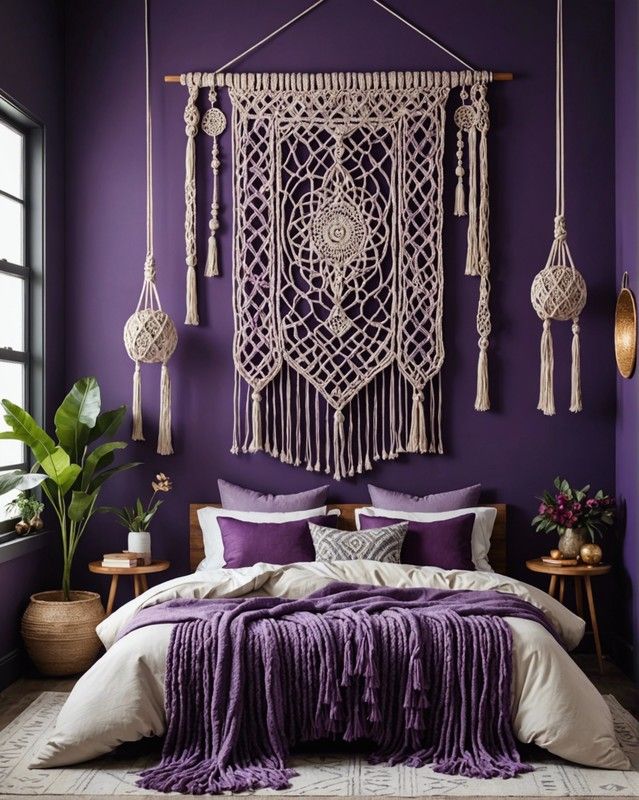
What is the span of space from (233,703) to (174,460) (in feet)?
6.61

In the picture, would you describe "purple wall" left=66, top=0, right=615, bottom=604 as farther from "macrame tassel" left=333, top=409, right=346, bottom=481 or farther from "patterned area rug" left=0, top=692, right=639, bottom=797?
"patterned area rug" left=0, top=692, right=639, bottom=797

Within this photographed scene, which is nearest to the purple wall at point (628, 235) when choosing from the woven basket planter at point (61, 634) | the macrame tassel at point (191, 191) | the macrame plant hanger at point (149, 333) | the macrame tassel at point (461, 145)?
the macrame tassel at point (461, 145)

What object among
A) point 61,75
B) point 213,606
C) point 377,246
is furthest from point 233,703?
point 61,75

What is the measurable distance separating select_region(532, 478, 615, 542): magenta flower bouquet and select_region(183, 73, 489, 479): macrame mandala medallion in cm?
65

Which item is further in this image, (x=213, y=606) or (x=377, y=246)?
(x=377, y=246)

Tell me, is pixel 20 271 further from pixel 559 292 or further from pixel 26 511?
pixel 559 292

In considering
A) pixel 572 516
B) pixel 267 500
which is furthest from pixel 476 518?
pixel 267 500

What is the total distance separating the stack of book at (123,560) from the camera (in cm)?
491

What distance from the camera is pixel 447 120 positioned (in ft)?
17.4

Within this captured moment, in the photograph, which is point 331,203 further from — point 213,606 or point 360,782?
point 360,782

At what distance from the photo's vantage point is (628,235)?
499 cm

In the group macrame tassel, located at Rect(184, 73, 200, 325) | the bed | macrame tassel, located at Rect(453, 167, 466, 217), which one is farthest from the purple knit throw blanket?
macrame tassel, located at Rect(453, 167, 466, 217)

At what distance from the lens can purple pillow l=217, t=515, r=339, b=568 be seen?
15.5 feet

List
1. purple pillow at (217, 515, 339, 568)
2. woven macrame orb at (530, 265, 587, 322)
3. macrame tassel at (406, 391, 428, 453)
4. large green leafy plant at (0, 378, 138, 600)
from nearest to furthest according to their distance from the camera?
large green leafy plant at (0, 378, 138, 600)
purple pillow at (217, 515, 339, 568)
woven macrame orb at (530, 265, 587, 322)
macrame tassel at (406, 391, 428, 453)
